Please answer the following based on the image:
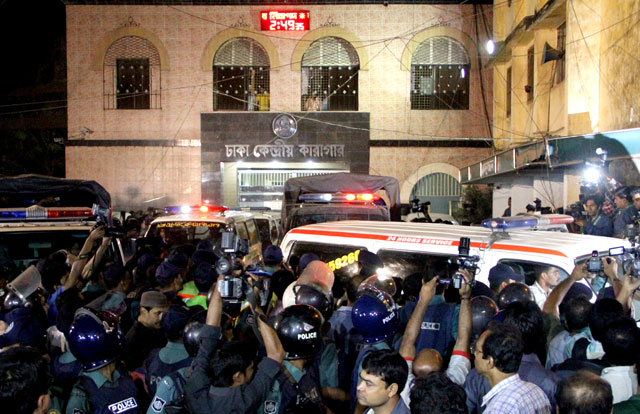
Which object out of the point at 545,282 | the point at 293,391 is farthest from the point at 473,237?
the point at 293,391

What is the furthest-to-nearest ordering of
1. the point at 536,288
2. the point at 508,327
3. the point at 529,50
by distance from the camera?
the point at 529,50, the point at 536,288, the point at 508,327

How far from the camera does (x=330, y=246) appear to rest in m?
7.43

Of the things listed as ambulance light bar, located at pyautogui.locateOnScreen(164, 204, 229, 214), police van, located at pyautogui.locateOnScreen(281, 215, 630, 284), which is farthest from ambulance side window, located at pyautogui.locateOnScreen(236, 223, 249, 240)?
police van, located at pyautogui.locateOnScreen(281, 215, 630, 284)

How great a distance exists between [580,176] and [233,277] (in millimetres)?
12919

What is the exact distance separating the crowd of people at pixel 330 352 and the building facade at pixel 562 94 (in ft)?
21.7

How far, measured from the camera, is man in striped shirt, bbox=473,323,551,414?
3.44 metres

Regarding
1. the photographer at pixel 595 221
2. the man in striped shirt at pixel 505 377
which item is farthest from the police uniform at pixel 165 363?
the photographer at pixel 595 221

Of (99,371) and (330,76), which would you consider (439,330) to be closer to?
(99,371)

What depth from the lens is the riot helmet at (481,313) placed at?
4.62m

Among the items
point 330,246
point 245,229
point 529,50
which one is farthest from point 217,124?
point 330,246

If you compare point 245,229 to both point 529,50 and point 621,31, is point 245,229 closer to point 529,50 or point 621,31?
point 621,31

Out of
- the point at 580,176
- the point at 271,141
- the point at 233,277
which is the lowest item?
the point at 233,277

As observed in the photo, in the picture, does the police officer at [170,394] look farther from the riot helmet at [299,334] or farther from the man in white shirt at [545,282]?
the man in white shirt at [545,282]

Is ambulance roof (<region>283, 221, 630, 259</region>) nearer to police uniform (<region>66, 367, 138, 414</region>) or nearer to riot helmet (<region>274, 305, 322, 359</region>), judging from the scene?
riot helmet (<region>274, 305, 322, 359</region>)
